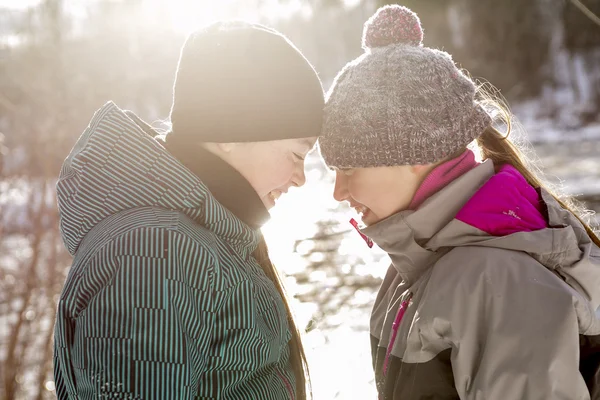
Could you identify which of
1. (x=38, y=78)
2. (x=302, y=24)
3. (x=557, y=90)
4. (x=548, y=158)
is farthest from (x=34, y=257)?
(x=302, y=24)

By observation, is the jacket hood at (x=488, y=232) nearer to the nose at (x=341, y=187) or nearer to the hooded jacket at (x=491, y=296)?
the hooded jacket at (x=491, y=296)

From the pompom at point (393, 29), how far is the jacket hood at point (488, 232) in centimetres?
40

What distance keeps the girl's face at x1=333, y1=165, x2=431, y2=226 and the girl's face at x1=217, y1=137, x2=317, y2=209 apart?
178mm

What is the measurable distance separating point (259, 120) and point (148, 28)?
73.9ft

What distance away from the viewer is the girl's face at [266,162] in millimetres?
1731

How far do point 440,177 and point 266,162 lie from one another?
18.4 inches

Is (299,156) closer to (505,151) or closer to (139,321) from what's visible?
(505,151)

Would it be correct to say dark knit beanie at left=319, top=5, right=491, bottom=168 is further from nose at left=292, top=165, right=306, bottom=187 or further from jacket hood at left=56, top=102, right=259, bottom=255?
jacket hood at left=56, top=102, right=259, bottom=255

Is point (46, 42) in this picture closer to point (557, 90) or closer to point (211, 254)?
point (211, 254)

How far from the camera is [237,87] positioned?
167cm

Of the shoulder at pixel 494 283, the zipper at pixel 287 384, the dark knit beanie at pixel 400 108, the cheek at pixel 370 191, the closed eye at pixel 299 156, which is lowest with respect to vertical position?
the zipper at pixel 287 384

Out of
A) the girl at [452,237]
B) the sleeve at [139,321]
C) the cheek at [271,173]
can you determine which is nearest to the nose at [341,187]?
the girl at [452,237]

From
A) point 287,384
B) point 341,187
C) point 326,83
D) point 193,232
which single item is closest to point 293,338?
point 287,384

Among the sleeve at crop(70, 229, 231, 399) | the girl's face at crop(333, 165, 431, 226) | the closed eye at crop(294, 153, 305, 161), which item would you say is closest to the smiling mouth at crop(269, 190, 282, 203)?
the closed eye at crop(294, 153, 305, 161)
